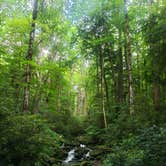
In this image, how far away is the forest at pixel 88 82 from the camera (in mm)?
8547

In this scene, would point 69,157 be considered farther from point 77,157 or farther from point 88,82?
point 88,82

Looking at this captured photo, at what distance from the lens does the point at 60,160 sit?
13.4 metres

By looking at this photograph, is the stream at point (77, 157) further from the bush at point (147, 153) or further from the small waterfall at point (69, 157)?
the bush at point (147, 153)

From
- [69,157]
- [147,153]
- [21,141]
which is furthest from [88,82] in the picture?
[147,153]

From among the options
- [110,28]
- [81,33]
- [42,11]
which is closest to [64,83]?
[81,33]

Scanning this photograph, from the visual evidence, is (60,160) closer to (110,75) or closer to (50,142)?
(50,142)

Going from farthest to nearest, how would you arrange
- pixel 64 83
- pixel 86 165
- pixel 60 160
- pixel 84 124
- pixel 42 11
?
pixel 84 124
pixel 64 83
pixel 42 11
pixel 60 160
pixel 86 165

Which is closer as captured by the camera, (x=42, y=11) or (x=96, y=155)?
(x=96, y=155)

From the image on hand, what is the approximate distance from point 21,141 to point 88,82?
18.3 metres

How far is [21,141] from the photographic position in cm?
860

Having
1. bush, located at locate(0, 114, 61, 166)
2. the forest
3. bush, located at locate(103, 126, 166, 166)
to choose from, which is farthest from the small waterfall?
bush, located at locate(103, 126, 166, 166)

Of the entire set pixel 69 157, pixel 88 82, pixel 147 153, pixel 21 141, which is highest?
pixel 88 82

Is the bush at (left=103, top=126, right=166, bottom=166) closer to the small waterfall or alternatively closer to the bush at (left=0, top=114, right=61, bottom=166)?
the bush at (left=0, top=114, right=61, bottom=166)

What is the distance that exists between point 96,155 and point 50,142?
5014 millimetres
